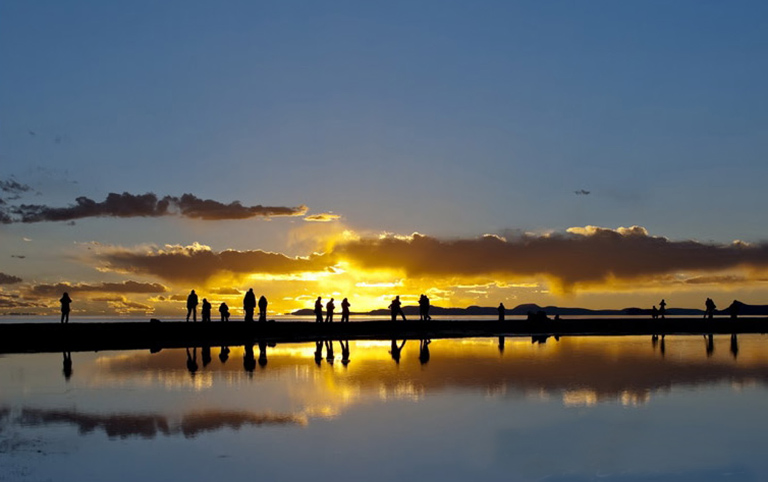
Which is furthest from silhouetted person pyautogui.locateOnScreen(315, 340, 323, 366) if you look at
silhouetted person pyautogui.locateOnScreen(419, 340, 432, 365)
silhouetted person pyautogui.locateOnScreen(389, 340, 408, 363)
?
silhouetted person pyautogui.locateOnScreen(419, 340, 432, 365)

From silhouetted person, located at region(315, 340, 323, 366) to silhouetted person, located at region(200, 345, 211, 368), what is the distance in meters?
3.89

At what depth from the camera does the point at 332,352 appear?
33156 mm

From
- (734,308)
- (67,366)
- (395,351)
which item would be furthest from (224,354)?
(734,308)

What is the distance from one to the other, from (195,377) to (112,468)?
11403 millimetres

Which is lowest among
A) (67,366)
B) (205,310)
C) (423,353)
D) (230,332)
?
(67,366)

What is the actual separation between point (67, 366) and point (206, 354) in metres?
6.47

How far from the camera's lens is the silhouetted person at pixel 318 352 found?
27956 mm

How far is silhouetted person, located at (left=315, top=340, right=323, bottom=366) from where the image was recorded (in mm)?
27956

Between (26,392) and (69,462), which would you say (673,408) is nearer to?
(69,462)

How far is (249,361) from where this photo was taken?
2812 cm

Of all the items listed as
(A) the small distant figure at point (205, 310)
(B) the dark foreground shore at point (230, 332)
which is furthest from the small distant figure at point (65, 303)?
(A) the small distant figure at point (205, 310)

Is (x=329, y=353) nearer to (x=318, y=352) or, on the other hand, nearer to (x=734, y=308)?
(x=318, y=352)

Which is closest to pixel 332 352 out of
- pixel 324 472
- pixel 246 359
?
pixel 246 359

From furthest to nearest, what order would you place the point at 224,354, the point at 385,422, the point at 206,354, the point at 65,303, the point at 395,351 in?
the point at 65,303 → the point at 395,351 → the point at 206,354 → the point at 224,354 → the point at 385,422
